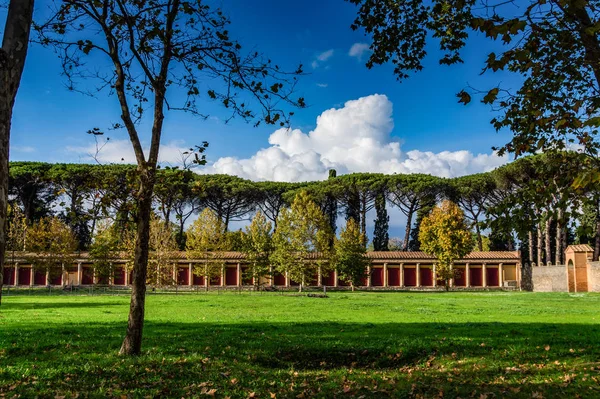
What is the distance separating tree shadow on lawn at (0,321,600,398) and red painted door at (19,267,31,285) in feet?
168

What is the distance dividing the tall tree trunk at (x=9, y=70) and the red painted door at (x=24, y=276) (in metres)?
62.1

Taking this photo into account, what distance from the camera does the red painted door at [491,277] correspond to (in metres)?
61.7

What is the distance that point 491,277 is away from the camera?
61781 millimetres

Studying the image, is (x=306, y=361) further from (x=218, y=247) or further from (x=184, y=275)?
(x=184, y=275)

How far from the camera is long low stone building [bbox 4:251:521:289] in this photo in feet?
198

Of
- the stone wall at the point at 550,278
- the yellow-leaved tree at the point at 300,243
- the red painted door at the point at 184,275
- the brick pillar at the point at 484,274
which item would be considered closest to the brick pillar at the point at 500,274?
the brick pillar at the point at 484,274

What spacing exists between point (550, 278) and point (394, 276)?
736 inches

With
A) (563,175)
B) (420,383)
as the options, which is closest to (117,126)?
(420,383)

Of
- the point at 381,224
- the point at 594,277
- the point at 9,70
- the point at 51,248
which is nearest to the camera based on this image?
the point at 9,70

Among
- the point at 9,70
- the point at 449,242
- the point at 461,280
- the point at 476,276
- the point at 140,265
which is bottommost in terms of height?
the point at 461,280

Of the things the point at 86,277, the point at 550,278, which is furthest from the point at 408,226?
the point at 86,277

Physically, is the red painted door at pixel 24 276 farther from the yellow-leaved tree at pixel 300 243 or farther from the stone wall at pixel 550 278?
the stone wall at pixel 550 278

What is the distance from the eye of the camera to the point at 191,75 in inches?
423

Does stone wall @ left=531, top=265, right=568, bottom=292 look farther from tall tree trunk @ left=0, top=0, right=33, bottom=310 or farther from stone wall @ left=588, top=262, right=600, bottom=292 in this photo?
tall tree trunk @ left=0, top=0, right=33, bottom=310
